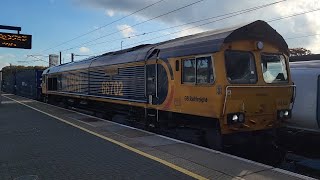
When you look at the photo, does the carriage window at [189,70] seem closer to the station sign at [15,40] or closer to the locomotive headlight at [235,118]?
the locomotive headlight at [235,118]

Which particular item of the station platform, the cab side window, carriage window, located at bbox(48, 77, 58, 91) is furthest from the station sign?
the cab side window

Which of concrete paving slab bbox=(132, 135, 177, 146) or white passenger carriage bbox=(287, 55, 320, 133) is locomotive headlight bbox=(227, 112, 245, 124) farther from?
white passenger carriage bbox=(287, 55, 320, 133)

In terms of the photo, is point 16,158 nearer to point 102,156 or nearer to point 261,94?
point 102,156

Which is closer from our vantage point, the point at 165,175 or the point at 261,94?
the point at 165,175

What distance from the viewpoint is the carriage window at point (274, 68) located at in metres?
10.3

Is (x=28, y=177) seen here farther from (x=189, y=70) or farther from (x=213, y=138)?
(x=189, y=70)

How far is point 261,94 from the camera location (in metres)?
9.95

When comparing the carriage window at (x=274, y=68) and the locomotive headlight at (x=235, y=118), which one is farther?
the carriage window at (x=274, y=68)

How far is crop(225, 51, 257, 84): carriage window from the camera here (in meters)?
9.45

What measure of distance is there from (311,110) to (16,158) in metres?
8.67

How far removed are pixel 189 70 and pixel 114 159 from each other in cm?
334

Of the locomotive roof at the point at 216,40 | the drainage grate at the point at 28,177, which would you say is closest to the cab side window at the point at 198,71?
the locomotive roof at the point at 216,40

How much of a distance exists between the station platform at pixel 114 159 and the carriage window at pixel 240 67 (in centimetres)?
193

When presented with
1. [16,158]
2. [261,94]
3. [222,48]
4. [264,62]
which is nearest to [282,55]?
[264,62]
